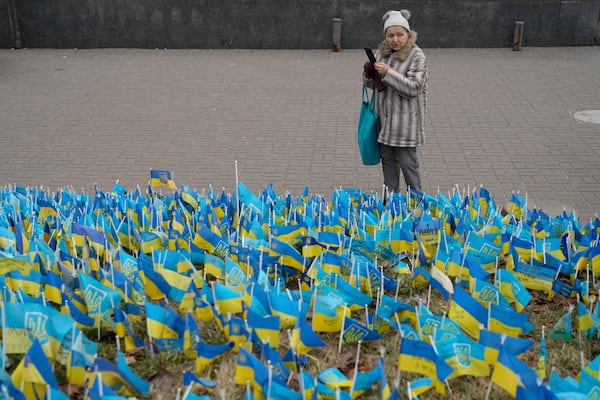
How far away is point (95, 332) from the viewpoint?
10.00 ft

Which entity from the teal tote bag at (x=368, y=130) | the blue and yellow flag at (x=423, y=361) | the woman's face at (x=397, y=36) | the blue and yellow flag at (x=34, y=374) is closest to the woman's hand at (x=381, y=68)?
the woman's face at (x=397, y=36)

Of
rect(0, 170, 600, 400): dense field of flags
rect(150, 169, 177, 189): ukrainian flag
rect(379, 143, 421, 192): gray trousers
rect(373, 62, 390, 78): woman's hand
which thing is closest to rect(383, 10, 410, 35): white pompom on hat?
rect(373, 62, 390, 78): woman's hand

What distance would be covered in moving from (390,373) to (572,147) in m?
6.18

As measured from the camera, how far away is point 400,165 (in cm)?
578

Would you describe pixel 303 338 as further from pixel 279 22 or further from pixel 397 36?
pixel 279 22

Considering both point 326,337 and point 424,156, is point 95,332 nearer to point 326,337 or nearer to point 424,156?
point 326,337

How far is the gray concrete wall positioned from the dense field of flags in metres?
9.84

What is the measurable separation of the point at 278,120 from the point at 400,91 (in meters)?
4.35

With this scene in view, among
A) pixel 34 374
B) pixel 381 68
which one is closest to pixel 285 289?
pixel 34 374

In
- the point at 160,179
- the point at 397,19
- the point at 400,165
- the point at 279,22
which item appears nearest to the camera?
the point at 160,179

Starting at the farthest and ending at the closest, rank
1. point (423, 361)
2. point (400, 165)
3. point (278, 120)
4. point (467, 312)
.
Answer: point (278, 120) → point (400, 165) → point (467, 312) → point (423, 361)

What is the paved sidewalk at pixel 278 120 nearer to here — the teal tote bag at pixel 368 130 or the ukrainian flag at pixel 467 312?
the teal tote bag at pixel 368 130

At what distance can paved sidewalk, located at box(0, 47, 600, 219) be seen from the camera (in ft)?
24.1

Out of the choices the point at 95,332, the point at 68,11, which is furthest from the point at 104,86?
the point at 95,332
